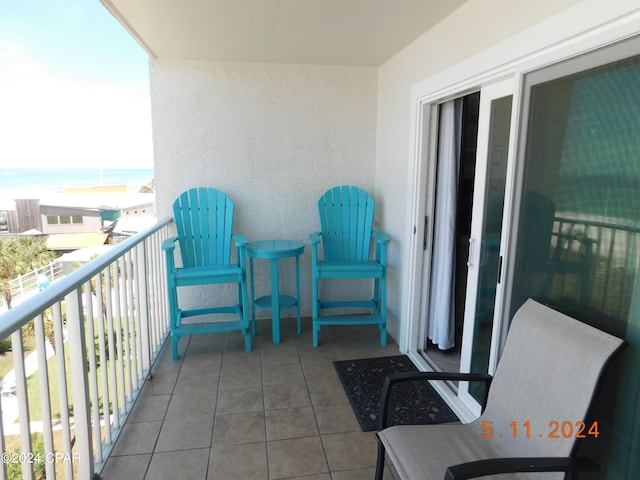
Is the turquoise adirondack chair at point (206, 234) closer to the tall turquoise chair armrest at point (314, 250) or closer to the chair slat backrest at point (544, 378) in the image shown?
the tall turquoise chair armrest at point (314, 250)

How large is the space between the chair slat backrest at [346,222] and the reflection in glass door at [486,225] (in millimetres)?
1403

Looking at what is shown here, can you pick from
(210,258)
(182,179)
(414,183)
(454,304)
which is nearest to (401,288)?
(454,304)

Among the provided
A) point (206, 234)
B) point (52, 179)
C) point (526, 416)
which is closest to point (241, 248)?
point (206, 234)

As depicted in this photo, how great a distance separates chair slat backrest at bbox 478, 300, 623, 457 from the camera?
1.23 m

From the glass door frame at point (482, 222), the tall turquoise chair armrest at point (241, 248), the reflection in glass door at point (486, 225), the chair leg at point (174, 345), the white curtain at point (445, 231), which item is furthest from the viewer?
the tall turquoise chair armrest at point (241, 248)

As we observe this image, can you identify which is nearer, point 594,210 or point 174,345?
point 594,210

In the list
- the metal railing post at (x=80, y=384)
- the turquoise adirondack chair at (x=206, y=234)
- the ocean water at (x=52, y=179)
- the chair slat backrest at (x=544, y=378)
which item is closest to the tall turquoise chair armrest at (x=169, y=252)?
the turquoise adirondack chair at (x=206, y=234)

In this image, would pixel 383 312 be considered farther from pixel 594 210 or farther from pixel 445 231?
pixel 594 210

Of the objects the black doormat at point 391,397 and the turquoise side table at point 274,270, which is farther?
the turquoise side table at point 274,270

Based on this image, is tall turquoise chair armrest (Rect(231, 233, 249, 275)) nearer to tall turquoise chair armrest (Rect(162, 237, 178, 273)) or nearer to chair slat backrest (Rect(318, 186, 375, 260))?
tall turquoise chair armrest (Rect(162, 237, 178, 273))

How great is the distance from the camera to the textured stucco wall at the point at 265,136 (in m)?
3.49

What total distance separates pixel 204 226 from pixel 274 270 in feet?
2.56

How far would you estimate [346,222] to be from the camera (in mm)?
3584

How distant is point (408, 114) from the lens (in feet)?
9.97
